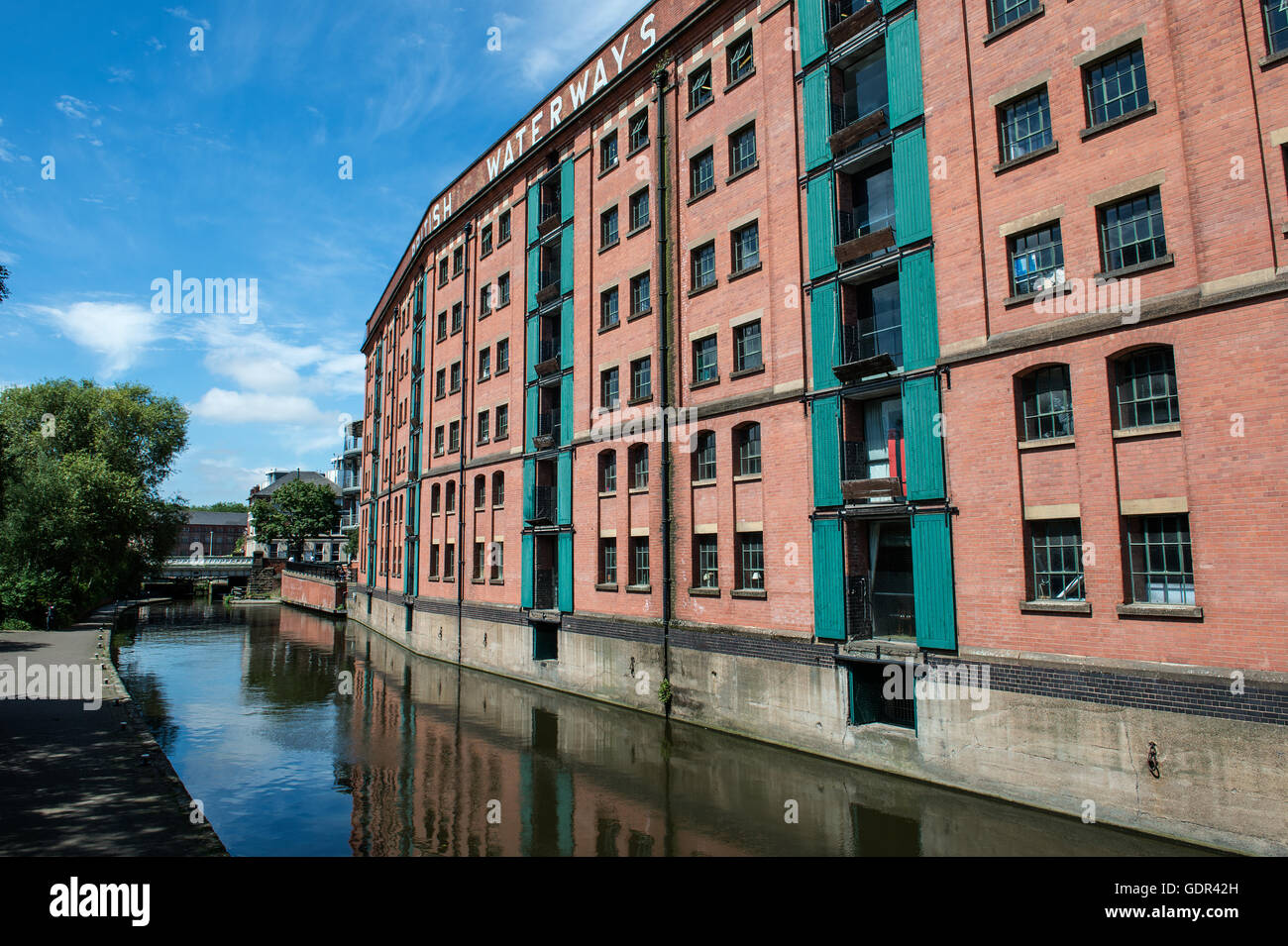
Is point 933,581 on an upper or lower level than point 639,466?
lower

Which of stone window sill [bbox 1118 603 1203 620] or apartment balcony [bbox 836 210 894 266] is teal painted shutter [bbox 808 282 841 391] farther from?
stone window sill [bbox 1118 603 1203 620]

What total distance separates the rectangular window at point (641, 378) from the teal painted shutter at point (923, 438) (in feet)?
28.7

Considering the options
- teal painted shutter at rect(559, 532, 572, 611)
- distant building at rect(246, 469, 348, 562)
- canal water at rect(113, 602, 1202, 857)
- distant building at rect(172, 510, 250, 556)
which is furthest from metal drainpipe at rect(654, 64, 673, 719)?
distant building at rect(172, 510, 250, 556)

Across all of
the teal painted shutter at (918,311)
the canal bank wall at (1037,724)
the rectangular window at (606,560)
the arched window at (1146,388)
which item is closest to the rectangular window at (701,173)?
the teal painted shutter at (918,311)

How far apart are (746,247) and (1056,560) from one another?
36.5ft

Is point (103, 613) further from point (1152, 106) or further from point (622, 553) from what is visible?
point (1152, 106)

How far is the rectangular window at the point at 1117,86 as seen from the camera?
12539 millimetres

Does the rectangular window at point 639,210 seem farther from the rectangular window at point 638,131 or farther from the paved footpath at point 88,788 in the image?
the paved footpath at point 88,788

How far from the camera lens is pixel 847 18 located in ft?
55.7

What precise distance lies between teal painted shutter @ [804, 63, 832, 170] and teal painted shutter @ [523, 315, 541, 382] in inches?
506

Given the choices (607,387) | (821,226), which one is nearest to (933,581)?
(821,226)

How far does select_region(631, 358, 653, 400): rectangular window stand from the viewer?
22442 millimetres

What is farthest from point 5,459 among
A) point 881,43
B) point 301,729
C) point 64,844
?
point 881,43

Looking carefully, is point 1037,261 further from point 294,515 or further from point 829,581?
point 294,515
